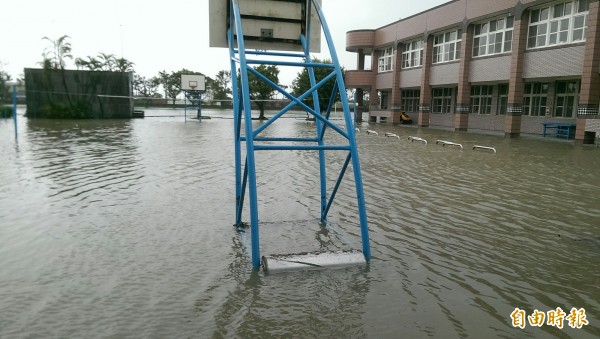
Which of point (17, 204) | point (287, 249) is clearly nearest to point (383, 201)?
point (287, 249)

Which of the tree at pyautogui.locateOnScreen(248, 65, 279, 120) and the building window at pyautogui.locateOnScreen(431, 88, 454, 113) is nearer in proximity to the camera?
the building window at pyautogui.locateOnScreen(431, 88, 454, 113)

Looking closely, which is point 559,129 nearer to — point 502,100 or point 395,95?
point 502,100

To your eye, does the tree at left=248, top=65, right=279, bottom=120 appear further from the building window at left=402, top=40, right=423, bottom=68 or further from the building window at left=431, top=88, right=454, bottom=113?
the building window at left=431, top=88, right=454, bottom=113

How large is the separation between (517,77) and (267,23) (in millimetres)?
24346

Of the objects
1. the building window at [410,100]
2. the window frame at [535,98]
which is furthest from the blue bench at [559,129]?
the building window at [410,100]

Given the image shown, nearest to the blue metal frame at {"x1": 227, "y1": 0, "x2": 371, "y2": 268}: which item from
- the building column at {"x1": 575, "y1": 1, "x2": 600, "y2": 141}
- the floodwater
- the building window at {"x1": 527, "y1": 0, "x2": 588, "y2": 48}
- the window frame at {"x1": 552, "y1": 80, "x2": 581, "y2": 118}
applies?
the floodwater

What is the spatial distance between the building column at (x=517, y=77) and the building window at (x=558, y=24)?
0.53m

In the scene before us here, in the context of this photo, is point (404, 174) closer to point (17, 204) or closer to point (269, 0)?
point (269, 0)

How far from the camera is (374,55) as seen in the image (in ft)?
144

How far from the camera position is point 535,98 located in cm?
2830

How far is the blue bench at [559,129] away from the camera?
24.5 m

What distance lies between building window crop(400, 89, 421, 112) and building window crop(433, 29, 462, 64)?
6.02 meters

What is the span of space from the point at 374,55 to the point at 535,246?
40465 millimetres

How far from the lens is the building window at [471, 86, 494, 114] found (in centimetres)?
3216
